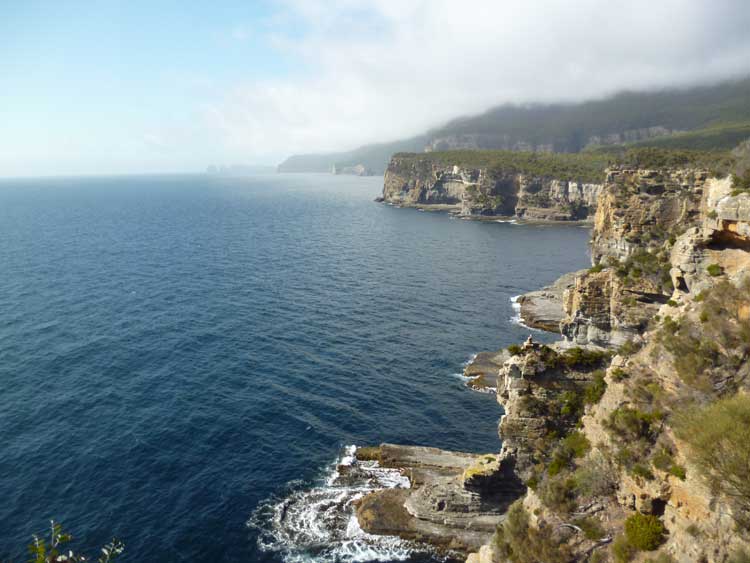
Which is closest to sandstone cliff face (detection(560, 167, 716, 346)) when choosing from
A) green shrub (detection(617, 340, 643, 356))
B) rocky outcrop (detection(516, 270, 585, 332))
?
rocky outcrop (detection(516, 270, 585, 332))

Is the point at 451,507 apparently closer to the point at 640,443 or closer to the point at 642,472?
the point at 640,443

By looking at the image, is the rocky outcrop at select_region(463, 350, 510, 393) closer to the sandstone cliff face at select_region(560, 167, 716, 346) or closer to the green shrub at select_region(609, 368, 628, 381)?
the sandstone cliff face at select_region(560, 167, 716, 346)

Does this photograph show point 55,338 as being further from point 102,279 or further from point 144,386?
point 102,279

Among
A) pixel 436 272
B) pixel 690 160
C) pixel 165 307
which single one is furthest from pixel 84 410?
pixel 690 160

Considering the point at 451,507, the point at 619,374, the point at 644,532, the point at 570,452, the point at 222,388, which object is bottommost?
the point at 451,507

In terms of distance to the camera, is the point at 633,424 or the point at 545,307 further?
the point at 545,307

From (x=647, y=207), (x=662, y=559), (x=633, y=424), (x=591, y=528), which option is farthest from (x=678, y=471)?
(x=647, y=207)
